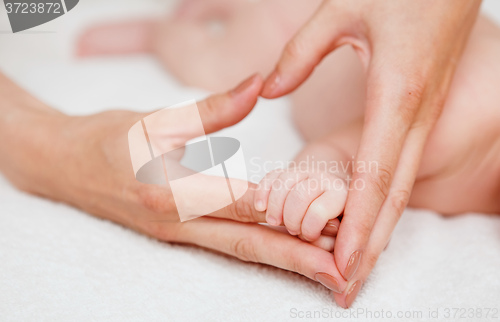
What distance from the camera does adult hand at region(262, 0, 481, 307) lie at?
560 mm

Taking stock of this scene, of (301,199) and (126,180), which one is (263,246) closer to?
(301,199)

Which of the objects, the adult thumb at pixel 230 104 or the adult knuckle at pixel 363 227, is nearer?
the adult knuckle at pixel 363 227

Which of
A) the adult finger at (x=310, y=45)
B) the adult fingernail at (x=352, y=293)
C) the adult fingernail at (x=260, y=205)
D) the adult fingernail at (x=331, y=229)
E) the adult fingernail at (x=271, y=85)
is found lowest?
the adult fingernail at (x=352, y=293)

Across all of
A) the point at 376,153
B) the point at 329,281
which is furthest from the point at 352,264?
the point at 376,153

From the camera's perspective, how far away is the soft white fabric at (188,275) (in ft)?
1.85

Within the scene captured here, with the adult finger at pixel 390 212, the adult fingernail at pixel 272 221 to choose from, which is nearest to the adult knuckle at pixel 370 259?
the adult finger at pixel 390 212

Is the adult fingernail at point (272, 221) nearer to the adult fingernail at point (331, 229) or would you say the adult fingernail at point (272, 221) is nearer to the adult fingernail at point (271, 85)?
the adult fingernail at point (331, 229)

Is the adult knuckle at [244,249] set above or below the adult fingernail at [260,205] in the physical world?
below

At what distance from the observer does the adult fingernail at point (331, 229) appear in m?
0.57

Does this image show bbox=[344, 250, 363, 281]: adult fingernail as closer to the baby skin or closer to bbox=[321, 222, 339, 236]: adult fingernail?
bbox=[321, 222, 339, 236]: adult fingernail

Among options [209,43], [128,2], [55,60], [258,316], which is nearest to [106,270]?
[258,316]

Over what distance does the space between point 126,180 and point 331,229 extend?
11.3 inches

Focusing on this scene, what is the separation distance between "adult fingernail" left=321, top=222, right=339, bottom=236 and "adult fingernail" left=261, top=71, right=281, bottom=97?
8.8 inches

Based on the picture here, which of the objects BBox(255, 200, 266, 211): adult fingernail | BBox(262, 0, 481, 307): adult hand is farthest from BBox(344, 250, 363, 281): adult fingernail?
BBox(255, 200, 266, 211): adult fingernail
